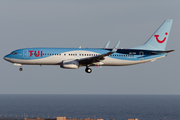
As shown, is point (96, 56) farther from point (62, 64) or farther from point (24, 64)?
point (24, 64)

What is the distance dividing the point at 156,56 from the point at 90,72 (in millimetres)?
16930

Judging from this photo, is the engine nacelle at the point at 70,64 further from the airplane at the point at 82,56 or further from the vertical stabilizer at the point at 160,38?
the vertical stabilizer at the point at 160,38

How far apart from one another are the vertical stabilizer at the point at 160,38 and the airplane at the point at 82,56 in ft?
10.9

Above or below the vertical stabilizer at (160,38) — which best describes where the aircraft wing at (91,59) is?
below

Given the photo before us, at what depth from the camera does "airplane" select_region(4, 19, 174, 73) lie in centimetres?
6662

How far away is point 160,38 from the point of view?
77.8m

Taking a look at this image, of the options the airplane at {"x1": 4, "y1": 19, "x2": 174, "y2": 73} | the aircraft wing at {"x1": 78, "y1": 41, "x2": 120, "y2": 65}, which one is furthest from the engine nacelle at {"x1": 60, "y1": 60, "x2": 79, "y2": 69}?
the aircraft wing at {"x1": 78, "y1": 41, "x2": 120, "y2": 65}

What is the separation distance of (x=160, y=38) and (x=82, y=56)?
76.0 feet

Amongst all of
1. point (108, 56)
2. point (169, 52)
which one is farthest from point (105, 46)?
point (169, 52)

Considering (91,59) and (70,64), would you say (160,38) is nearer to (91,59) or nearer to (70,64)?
(91,59)

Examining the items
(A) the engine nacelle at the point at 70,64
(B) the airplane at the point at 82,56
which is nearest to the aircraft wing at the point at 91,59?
(B) the airplane at the point at 82,56

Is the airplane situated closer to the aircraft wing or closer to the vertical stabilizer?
the aircraft wing

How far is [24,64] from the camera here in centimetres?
6838

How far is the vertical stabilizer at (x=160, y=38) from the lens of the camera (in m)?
76.9
